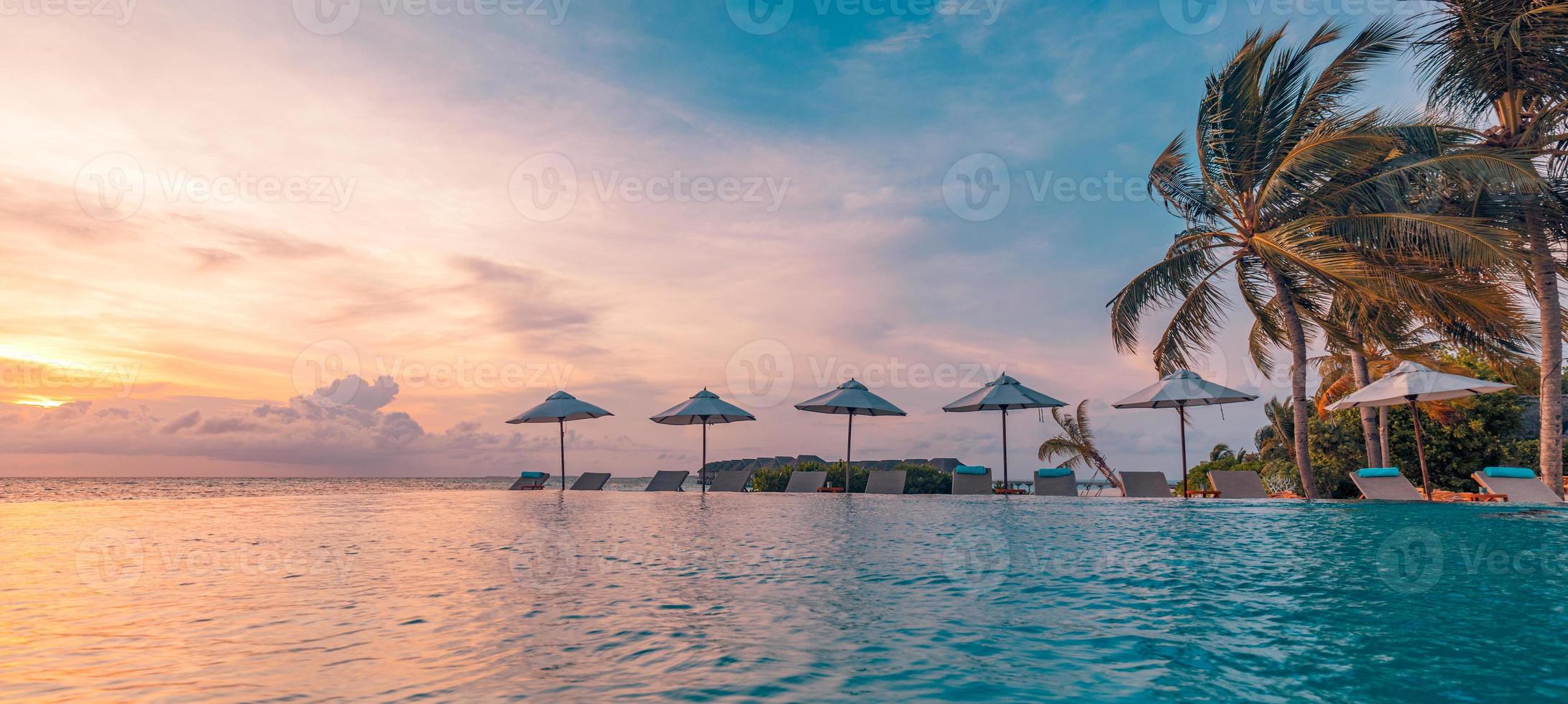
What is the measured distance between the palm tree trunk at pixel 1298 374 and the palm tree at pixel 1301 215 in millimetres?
28

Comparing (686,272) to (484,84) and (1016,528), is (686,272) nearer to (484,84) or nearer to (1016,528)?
(484,84)

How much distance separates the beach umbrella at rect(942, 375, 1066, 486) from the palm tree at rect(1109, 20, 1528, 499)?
6.88ft

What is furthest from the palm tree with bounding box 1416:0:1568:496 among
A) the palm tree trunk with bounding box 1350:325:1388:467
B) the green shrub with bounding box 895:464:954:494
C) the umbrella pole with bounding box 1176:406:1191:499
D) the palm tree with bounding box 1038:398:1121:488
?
the palm tree with bounding box 1038:398:1121:488

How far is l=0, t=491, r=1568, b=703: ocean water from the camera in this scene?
3.72 m

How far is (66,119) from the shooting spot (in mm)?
11789

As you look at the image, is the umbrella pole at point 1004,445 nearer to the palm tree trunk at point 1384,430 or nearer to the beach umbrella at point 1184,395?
the beach umbrella at point 1184,395

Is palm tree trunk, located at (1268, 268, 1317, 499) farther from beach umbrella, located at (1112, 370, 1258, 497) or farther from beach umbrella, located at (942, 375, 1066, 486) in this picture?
beach umbrella, located at (942, 375, 1066, 486)

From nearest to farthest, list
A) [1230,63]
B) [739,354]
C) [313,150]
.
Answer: [313,150]
[1230,63]
[739,354]

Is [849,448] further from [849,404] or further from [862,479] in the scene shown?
[862,479]

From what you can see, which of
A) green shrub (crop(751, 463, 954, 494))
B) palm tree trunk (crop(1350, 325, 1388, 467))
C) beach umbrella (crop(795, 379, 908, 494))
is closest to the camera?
palm tree trunk (crop(1350, 325, 1388, 467))

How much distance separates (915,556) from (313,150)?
12474 millimetres

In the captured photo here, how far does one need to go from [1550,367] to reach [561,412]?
19.2 m

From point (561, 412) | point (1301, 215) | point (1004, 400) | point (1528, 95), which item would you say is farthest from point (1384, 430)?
point (561, 412)

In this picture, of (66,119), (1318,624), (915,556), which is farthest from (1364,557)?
(66,119)
